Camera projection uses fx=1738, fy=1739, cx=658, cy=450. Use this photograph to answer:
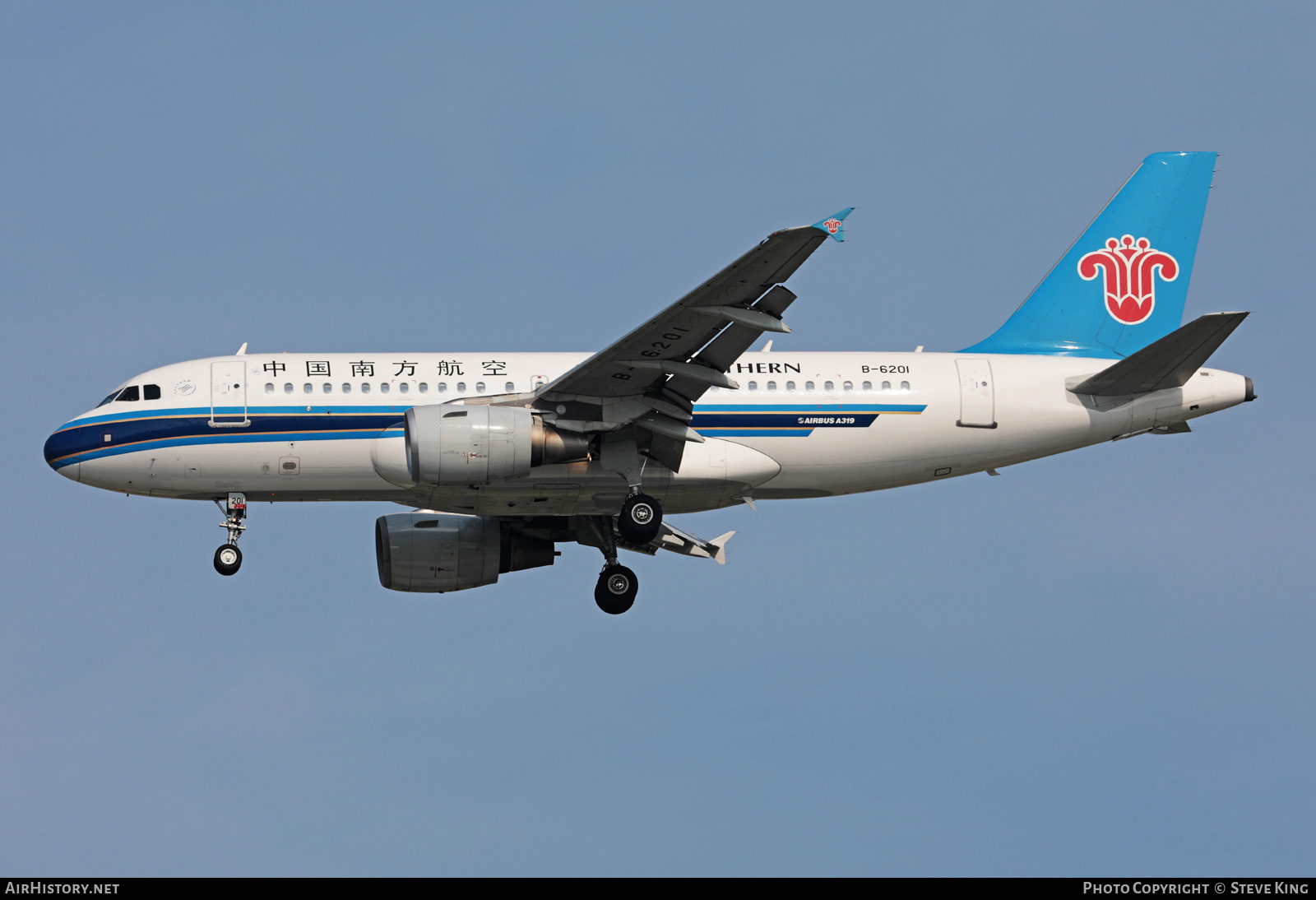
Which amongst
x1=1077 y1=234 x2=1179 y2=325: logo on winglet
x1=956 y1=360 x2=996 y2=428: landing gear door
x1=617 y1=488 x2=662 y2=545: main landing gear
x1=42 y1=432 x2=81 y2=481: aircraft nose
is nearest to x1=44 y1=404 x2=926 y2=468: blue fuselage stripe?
x1=42 y1=432 x2=81 y2=481: aircraft nose

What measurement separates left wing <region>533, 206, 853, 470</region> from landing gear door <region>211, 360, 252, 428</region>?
6.28 m

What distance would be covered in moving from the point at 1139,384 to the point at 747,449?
8779 mm

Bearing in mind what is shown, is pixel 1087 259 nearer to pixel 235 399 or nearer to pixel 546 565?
pixel 546 565

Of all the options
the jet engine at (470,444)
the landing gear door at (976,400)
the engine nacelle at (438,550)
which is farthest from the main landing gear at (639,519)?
the landing gear door at (976,400)

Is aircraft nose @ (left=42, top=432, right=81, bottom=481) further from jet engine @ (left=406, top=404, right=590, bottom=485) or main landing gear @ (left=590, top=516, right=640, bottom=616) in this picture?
main landing gear @ (left=590, top=516, right=640, bottom=616)

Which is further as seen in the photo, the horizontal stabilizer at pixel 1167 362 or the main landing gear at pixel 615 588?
the main landing gear at pixel 615 588

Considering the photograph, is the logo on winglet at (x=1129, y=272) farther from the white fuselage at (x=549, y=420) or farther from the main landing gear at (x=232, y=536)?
the main landing gear at (x=232, y=536)

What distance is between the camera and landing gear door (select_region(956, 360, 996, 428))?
123ft

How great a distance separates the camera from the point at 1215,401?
37.6 m

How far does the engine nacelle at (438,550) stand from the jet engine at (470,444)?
5784 mm

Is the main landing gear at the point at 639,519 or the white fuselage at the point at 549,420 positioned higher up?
the white fuselage at the point at 549,420

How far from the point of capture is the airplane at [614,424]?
34.1m

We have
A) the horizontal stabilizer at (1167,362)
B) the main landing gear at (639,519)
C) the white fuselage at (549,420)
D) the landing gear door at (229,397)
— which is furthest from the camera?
the landing gear door at (229,397)

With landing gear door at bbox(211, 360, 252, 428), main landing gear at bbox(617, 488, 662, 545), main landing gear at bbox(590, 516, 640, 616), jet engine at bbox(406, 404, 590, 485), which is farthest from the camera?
main landing gear at bbox(590, 516, 640, 616)
